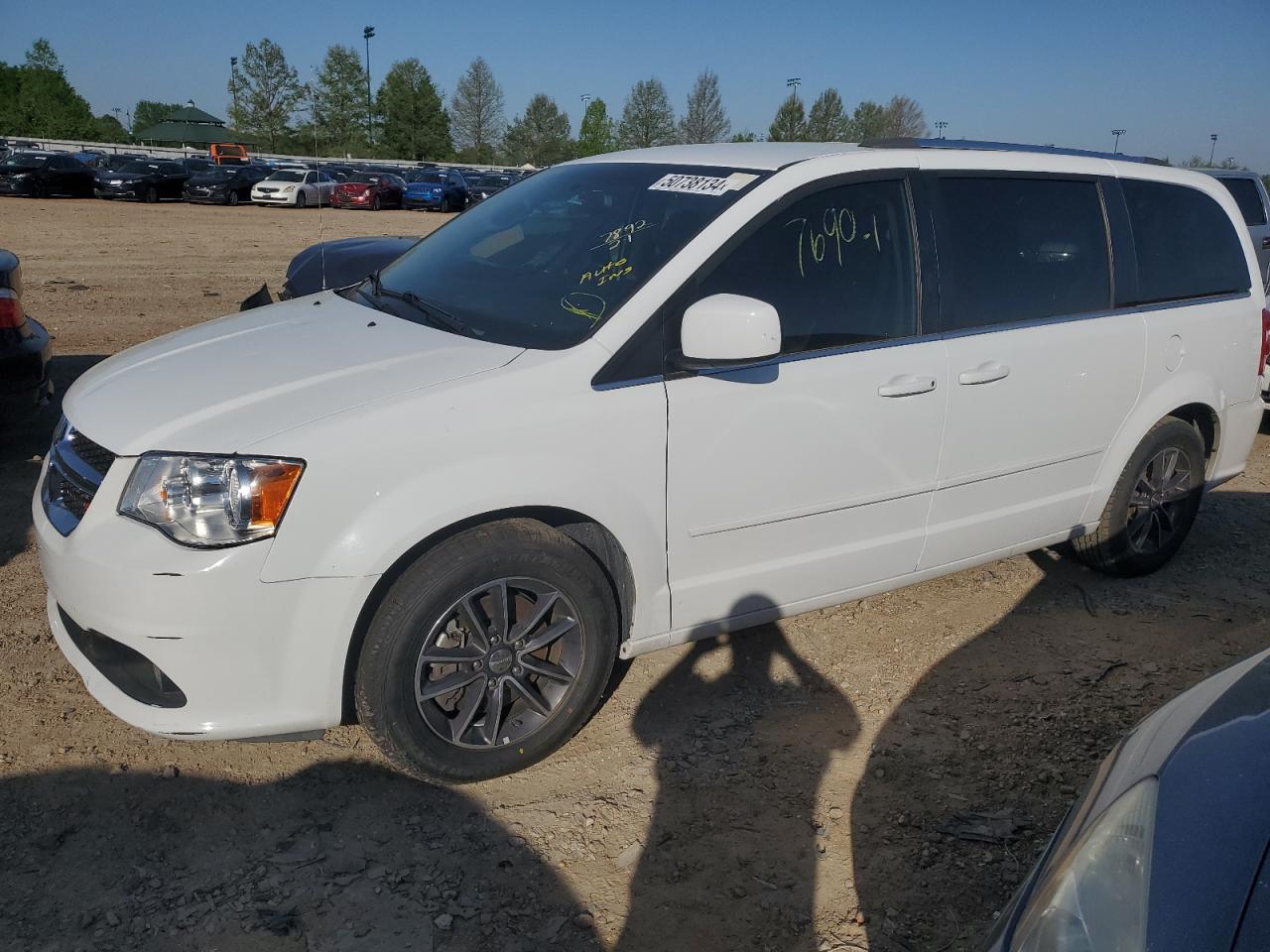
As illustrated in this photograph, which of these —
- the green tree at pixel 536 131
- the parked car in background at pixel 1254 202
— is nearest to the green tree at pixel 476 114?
the green tree at pixel 536 131

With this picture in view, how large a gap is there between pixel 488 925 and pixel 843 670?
185cm

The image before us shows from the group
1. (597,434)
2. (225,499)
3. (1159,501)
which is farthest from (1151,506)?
(225,499)

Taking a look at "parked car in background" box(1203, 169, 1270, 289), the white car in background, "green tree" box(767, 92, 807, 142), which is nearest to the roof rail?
"parked car in background" box(1203, 169, 1270, 289)

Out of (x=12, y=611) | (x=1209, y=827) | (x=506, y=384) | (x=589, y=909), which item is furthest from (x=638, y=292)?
Answer: (x=12, y=611)

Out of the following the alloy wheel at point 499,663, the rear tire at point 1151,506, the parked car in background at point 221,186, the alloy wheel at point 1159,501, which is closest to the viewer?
the alloy wheel at point 499,663

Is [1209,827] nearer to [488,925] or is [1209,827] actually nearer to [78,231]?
[488,925]

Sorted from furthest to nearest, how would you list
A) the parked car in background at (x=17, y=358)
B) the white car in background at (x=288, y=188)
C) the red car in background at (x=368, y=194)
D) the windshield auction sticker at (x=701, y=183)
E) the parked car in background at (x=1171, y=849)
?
the red car in background at (x=368, y=194) → the white car in background at (x=288, y=188) → the parked car in background at (x=17, y=358) → the windshield auction sticker at (x=701, y=183) → the parked car in background at (x=1171, y=849)

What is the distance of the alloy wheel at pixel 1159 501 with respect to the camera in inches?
184

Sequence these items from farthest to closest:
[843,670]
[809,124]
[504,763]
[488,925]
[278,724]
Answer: [809,124] < [843,670] < [504,763] < [278,724] < [488,925]

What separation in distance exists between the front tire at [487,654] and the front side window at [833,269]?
1.00 metres

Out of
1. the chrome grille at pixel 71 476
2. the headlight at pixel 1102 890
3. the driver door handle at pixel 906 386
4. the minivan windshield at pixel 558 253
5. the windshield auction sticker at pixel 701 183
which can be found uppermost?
the windshield auction sticker at pixel 701 183

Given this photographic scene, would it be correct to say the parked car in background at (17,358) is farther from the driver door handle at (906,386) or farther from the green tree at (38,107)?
the green tree at (38,107)

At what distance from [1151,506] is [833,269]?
7.50ft

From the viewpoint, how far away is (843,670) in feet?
13.0
